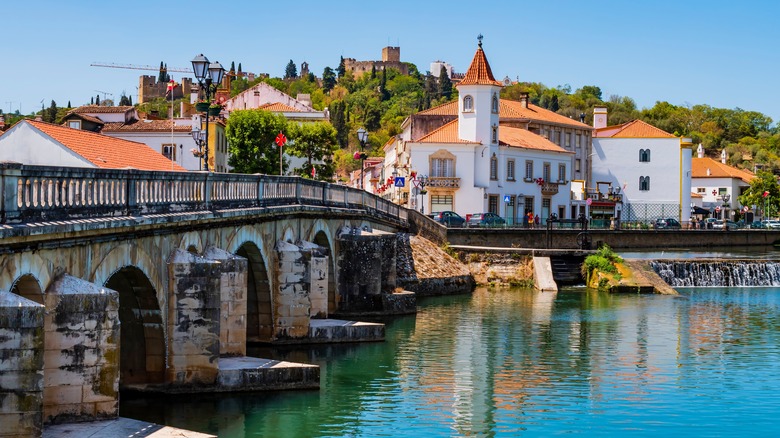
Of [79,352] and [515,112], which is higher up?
[515,112]

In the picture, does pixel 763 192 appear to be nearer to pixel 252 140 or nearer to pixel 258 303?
pixel 252 140

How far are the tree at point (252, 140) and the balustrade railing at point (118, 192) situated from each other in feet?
176

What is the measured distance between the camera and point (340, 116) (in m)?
185

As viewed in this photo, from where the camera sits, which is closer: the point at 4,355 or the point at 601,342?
the point at 4,355

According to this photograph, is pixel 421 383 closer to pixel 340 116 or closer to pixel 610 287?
pixel 610 287

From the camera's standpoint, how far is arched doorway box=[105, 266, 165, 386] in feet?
75.8

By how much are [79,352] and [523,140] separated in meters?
79.3

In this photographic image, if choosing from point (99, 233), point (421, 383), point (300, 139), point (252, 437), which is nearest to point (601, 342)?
point (421, 383)

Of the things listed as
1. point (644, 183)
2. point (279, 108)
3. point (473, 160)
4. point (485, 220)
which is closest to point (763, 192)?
point (644, 183)

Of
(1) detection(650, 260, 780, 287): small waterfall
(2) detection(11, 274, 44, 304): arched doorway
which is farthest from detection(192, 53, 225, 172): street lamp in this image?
(1) detection(650, 260, 780, 287): small waterfall

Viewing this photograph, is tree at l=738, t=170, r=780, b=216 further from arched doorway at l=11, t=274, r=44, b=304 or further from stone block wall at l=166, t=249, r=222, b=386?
arched doorway at l=11, t=274, r=44, b=304

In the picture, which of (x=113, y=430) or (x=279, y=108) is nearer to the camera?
(x=113, y=430)

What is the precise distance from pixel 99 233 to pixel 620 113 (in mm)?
163275

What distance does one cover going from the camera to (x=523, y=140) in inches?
3745
